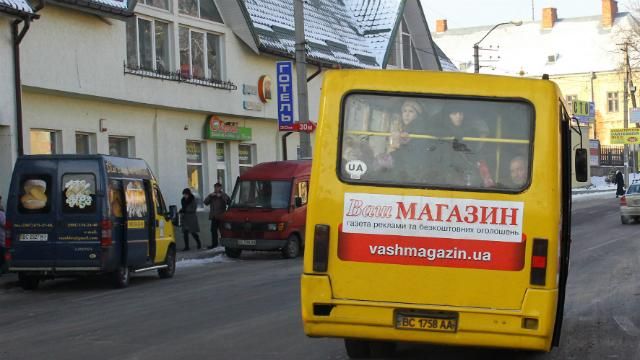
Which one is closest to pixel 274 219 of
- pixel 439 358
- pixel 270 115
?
pixel 270 115

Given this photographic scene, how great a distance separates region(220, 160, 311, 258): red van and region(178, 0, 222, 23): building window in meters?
6.37

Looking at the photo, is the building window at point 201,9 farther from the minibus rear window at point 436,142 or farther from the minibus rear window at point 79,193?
the minibus rear window at point 436,142

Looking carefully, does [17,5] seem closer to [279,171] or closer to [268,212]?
[279,171]

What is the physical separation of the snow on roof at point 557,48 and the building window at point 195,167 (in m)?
64.9

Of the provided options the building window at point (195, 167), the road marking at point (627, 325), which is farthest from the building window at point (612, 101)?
the road marking at point (627, 325)

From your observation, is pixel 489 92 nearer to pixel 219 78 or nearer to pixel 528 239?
pixel 528 239

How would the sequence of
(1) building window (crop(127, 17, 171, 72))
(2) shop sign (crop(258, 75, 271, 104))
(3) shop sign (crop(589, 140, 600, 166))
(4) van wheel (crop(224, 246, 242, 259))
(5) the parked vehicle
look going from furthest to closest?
(3) shop sign (crop(589, 140, 600, 166)) → (5) the parked vehicle → (2) shop sign (crop(258, 75, 271, 104)) → (1) building window (crop(127, 17, 171, 72)) → (4) van wheel (crop(224, 246, 242, 259))

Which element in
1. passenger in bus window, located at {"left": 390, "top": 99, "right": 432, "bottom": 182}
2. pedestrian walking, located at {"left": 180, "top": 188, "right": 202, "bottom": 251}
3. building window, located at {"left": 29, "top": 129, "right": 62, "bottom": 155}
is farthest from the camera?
pedestrian walking, located at {"left": 180, "top": 188, "right": 202, "bottom": 251}

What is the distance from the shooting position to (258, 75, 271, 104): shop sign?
102ft

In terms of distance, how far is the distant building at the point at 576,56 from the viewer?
93938mm

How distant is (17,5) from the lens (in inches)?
802

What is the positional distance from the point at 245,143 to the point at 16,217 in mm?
15985

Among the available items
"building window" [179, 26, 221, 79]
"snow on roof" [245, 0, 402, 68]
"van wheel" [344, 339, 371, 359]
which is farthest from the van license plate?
"snow on roof" [245, 0, 402, 68]

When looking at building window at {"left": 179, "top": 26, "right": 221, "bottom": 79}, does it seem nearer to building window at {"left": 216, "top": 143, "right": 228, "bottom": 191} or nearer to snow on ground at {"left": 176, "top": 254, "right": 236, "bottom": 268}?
building window at {"left": 216, "top": 143, "right": 228, "bottom": 191}
